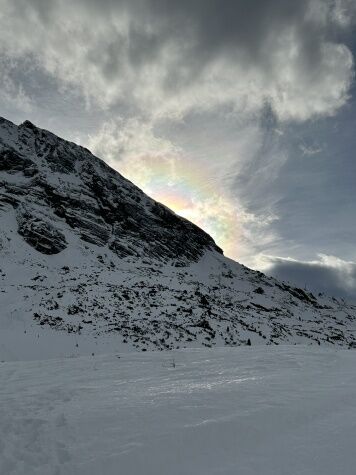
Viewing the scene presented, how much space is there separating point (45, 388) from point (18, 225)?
3979cm

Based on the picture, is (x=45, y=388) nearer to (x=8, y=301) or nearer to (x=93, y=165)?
(x=8, y=301)

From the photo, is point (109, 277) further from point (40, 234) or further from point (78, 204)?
point (78, 204)

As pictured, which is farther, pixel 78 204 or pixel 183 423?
→ pixel 78 204

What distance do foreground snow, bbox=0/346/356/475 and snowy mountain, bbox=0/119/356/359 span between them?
1051cm

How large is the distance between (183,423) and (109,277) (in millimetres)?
28952

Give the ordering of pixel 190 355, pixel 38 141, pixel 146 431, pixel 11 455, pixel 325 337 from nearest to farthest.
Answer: pixel 11 455
pixel 146 431
pixel 190 355
pixel 325 337
pixel 38 141

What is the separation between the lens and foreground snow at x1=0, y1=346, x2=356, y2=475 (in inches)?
123

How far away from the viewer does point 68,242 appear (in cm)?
4238

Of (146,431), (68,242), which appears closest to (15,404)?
(146,431)

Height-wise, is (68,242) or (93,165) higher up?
(93,165)

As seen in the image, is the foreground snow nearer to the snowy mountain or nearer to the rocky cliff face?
the snowy mountain

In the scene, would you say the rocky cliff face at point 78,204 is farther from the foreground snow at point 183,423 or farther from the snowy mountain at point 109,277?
the foreground snow at point 183,423

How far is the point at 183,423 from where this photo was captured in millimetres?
4035

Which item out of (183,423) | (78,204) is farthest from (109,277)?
(183,423)
